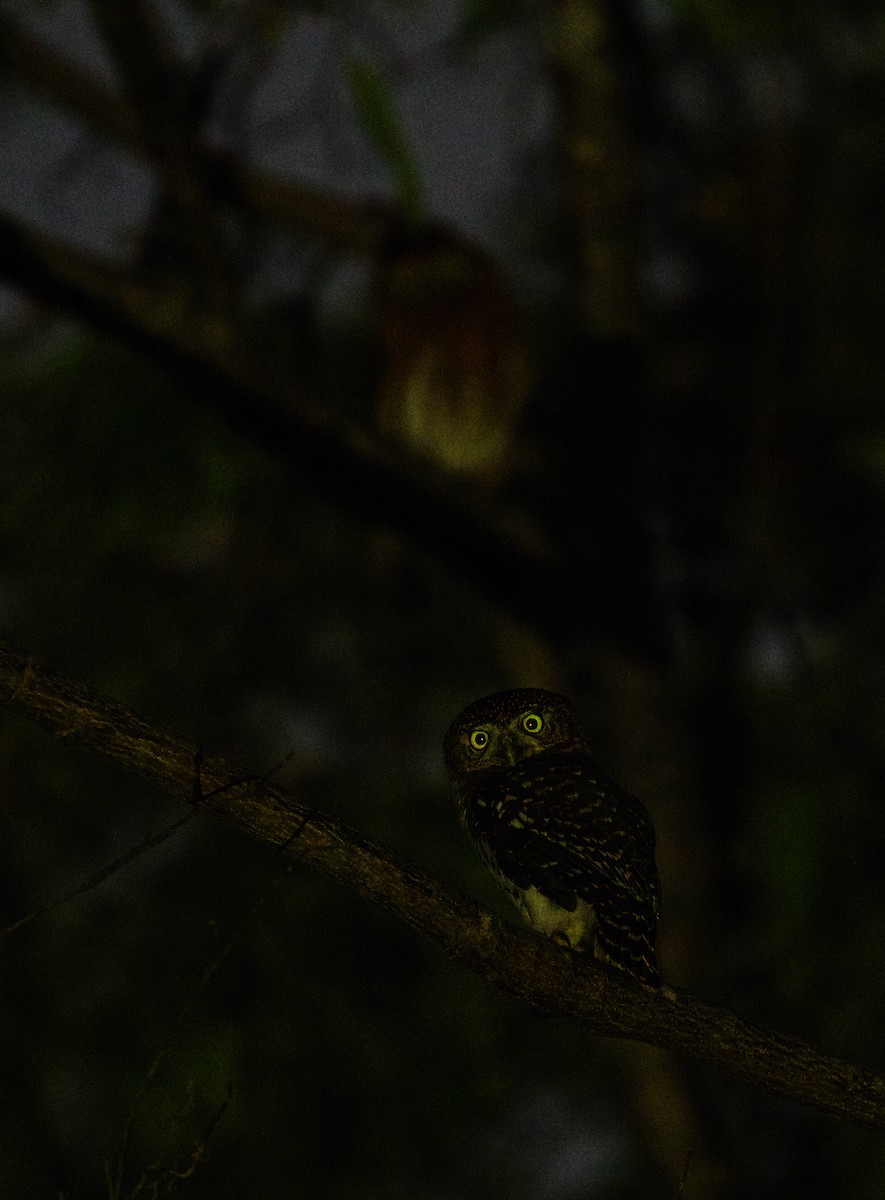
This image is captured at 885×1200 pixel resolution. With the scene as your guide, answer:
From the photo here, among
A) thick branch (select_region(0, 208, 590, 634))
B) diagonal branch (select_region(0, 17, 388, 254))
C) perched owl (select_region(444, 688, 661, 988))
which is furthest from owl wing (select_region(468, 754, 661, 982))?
diagonal branch (select_region(0, 17, 388, 254))

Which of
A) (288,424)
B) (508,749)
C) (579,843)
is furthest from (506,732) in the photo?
(288,424)

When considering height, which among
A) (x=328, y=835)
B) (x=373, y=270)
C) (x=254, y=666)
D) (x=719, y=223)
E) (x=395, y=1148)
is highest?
(x=328, y=835)

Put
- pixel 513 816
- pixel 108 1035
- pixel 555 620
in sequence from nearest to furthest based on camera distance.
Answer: pixel 513 816 < pixel 555 620 < pixel 108 1035

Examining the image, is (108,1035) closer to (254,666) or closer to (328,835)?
(254,666)

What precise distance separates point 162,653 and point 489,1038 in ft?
6.69

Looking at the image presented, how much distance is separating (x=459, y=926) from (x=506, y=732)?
1.07 metres

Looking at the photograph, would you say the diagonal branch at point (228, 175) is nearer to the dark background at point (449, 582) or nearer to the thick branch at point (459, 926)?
the dark background at point (449, 582)

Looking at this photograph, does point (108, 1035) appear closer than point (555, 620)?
No

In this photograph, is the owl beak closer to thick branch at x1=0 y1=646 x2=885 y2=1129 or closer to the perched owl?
the perched owl

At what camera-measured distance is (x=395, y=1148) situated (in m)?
6.71

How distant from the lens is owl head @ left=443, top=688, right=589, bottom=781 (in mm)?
3002

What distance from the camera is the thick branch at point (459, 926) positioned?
6.02 ft

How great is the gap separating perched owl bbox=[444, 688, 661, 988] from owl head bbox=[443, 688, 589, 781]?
2 centimetres

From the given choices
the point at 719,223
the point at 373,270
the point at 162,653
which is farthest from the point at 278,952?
the point at 719,223
